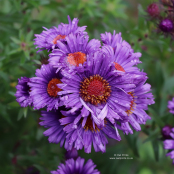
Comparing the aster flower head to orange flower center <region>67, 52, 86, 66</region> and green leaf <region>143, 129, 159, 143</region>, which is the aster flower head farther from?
green leaf <region>143, 129, 159, 143</region>

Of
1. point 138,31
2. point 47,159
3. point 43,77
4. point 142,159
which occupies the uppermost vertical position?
point 138,31

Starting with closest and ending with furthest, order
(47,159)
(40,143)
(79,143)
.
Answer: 1. (79,143)
2. (47,159)
3. (40,143)

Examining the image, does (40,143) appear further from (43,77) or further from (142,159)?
(142,159)

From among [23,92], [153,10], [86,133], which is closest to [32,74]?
[23,92]

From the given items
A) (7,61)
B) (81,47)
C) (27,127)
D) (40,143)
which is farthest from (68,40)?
(27,127)

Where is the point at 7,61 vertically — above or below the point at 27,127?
above

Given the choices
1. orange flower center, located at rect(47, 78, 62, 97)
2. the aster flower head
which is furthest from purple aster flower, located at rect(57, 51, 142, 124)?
the aster flower head
